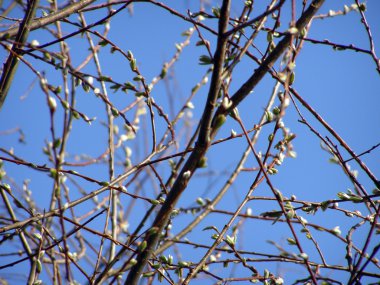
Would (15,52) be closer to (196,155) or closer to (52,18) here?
(52,18)

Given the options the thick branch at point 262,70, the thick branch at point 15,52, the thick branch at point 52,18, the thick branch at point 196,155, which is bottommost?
the thick branch at point 196,155

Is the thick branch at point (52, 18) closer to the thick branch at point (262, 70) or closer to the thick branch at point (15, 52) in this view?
the thick branch at point (15, 52)

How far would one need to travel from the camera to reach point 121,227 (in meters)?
3.71

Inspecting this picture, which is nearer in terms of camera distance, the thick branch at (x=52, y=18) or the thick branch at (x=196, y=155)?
the thick branch at (x=196, y=155)

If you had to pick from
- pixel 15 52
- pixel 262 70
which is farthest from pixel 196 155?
pixel 15 52

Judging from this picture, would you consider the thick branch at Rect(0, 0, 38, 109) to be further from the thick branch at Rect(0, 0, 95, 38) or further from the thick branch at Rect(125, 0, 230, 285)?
the thick branch at Rect(125, 0, 230, 285)

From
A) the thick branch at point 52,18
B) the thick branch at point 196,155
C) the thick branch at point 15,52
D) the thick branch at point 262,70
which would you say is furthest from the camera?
the thick branch at point 52,18

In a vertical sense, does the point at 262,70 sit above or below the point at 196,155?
above

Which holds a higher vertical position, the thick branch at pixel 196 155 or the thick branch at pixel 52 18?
the thick branch at pixel 52 18

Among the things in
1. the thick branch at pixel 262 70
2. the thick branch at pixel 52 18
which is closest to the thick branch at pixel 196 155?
the thick branch at pixel 262 70

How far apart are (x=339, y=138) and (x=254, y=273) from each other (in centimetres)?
70

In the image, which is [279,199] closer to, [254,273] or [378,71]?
[254,273]

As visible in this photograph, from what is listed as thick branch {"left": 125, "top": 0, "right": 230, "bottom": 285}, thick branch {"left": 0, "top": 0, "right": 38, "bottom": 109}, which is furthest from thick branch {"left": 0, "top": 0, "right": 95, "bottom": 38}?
thick branch {"left": 125, "top": 0, "right": 230, "bottom": 285}

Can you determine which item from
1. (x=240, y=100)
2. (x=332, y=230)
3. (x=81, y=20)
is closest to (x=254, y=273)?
(x=332, y=230)
